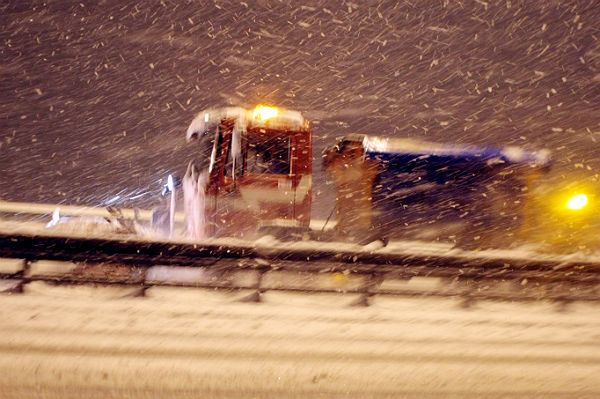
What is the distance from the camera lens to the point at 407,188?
→ 7141mm

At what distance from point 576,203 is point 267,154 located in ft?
14.6

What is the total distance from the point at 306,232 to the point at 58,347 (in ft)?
11.4

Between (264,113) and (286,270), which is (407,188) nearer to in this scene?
(264,113)

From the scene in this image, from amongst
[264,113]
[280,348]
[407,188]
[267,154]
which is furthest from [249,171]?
[280,348]

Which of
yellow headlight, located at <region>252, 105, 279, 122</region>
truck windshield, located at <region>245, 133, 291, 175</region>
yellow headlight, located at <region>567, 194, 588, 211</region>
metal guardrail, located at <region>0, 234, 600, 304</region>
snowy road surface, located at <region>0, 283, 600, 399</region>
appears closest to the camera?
snowy road surface, located at <region>0, 283, 600, 399</region>

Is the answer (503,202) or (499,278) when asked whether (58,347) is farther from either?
(503,202)

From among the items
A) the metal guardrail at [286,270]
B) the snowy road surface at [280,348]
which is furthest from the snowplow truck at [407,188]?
the snowy road surface at [280,348]

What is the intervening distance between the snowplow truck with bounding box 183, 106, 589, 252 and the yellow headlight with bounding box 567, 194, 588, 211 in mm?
13

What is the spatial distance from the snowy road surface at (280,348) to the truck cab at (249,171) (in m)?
1.79

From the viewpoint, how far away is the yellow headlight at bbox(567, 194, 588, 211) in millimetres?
7285

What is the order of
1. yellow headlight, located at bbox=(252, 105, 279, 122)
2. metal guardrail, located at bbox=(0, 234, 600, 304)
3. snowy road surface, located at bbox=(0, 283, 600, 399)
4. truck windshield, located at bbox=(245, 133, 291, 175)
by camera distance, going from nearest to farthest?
snowy road surface, located at bbox=(0, 283, 600, 399) < metal guardrail, located at bbox=(0, 234, 600, 304) < truck windshield, located at bbox=(245, 133, 291, 175) < yellow headlight, located at bbox=(252, 105, 279, 122)

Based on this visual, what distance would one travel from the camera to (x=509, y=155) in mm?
7172

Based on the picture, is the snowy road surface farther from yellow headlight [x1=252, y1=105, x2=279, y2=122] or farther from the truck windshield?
yellow headlight [x1=252, y1=105, x2=279, y2=122]

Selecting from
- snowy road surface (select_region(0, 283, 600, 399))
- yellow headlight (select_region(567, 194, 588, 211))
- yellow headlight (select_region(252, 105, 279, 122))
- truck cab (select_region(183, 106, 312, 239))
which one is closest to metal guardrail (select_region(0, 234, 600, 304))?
snowy road surface (select_region(0, 283, 600, 399))
